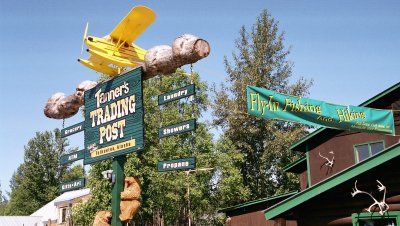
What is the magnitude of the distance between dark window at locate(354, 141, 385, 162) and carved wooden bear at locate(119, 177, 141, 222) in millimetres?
9658

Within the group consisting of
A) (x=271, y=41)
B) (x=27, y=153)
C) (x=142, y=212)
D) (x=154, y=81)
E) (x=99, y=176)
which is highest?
(x=271, y=41)

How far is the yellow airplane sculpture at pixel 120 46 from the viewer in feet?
33.0

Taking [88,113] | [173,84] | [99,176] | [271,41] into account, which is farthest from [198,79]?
[88,113]

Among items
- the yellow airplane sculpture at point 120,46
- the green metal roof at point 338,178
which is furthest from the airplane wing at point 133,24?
the green metal roof at point 338,178

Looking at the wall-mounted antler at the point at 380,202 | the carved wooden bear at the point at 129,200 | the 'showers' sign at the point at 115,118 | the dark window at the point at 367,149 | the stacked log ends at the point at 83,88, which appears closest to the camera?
the wall-mounted antler at the point at 380,202

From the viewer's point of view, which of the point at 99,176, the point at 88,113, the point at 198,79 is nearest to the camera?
the point at 88,113

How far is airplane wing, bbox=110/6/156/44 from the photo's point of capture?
9.59 metres

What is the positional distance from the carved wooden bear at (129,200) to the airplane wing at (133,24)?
3.47 metres

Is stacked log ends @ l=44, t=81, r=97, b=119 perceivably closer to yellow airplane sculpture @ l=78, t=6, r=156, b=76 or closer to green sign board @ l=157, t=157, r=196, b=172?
yellow airplane sculpture @ l=78, t=6, r=156, b=76

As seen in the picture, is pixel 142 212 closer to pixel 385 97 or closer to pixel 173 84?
pixel 173 84

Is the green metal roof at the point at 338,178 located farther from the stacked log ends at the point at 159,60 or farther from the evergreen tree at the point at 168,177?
the evergreen tree at the point at 168,177

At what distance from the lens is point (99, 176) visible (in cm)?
3200

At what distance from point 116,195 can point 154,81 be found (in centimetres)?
3251

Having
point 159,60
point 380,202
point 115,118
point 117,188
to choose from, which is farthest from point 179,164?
point 380,202
